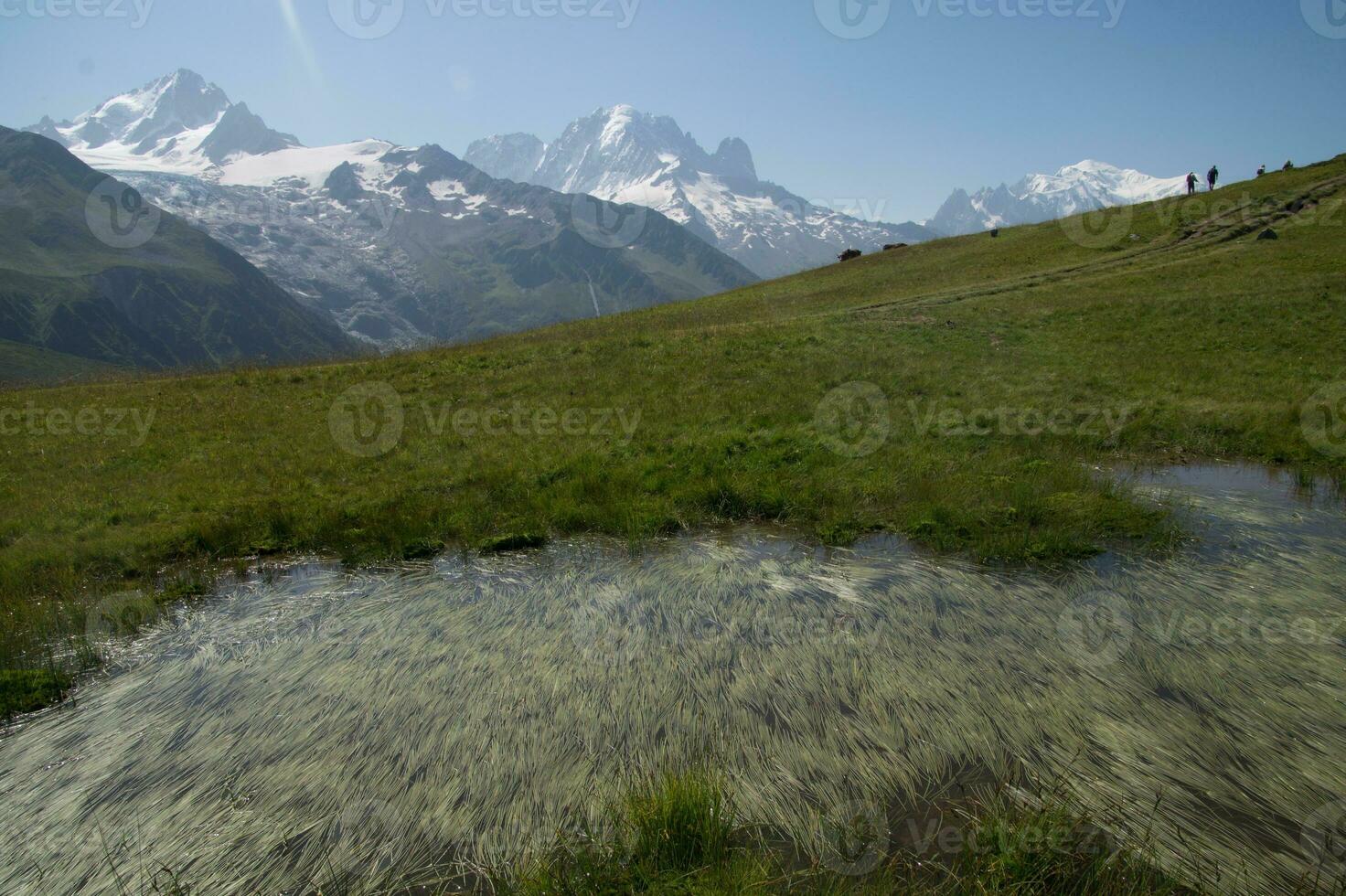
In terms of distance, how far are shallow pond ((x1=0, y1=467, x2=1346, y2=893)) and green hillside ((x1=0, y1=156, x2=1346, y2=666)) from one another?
236 cm

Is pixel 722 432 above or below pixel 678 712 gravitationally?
above

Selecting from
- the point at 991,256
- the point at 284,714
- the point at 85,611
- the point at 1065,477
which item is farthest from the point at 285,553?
the point at 991,256

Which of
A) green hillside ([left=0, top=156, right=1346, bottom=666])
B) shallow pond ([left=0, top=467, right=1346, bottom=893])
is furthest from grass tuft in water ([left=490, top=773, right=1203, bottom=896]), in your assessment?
green hillside ([left=0, top=156, right=1346, bottom=666])

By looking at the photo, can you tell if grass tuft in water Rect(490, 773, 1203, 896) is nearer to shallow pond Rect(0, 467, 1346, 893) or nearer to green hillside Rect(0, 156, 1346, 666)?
shallow pond Rect(0, 467, 1346, 893)

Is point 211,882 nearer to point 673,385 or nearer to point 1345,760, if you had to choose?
point 1345,760

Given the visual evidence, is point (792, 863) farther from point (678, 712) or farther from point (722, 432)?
point (722, 432)

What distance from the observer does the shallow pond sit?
5973 mm

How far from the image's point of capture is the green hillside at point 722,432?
549 inches

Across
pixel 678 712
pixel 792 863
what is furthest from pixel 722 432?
pixel 792 863

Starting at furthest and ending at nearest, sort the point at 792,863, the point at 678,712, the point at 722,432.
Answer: the point at 722,432
the point at 678,712
the point at 792,863

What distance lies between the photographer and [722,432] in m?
20.2

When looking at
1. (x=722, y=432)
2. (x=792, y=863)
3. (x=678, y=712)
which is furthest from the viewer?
(x=722, y=432)

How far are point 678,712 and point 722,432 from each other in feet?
43.1

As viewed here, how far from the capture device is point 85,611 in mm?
10898
